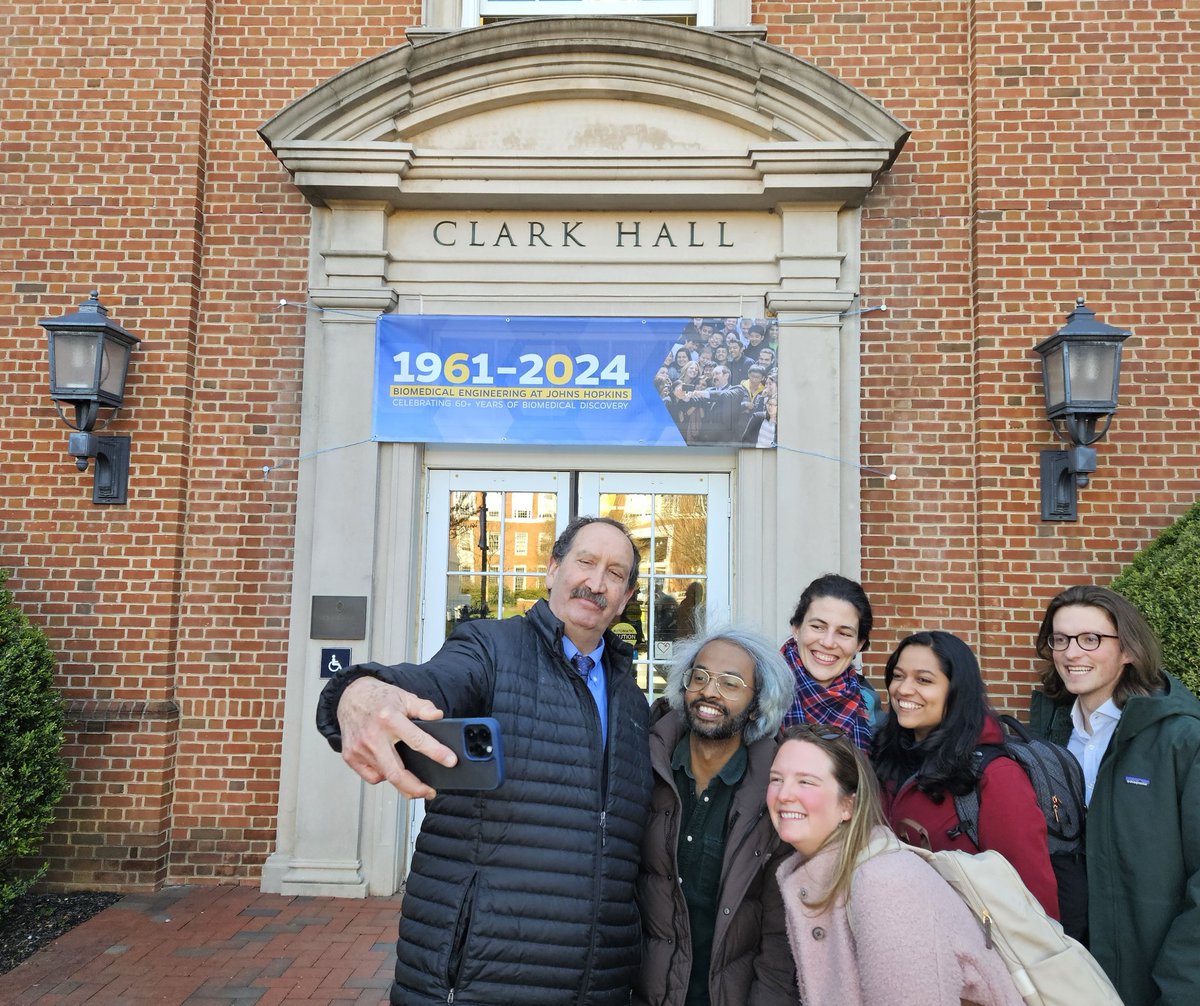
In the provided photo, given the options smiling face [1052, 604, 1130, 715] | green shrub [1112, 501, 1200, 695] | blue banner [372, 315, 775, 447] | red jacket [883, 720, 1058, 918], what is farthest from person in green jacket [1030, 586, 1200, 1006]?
blue banner [372, 315, 775, 447]

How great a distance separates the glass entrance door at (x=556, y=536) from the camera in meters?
6.01

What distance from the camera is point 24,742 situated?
4914 millimetres

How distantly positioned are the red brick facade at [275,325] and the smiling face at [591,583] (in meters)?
3.58

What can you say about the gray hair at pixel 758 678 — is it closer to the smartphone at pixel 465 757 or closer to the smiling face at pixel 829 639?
the smiling face at pixel 829 639

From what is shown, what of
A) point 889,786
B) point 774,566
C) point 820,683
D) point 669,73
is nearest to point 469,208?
point 669,73

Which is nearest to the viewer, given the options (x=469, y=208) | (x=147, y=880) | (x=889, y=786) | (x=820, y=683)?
(x=889, y=786)

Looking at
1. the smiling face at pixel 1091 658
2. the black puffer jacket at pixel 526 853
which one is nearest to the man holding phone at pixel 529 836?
the black puffer jacket at pixel 526 853

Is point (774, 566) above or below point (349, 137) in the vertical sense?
below

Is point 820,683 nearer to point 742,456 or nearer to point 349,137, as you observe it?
point 742,456

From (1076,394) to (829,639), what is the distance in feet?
10.4

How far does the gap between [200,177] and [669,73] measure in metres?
3.26

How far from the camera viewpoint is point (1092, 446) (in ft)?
18.3

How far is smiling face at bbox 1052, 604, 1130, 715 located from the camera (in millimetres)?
3000

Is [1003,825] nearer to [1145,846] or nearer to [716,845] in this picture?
[1145,846]
